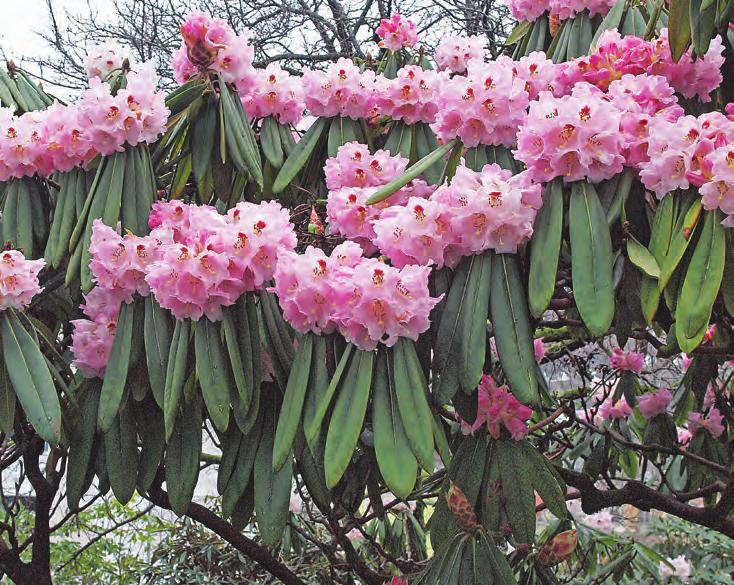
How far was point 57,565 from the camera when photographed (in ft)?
10.6

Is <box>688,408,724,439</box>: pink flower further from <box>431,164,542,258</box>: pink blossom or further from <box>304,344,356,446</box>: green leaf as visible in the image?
<box>304,344,356,446</box>: green leaf

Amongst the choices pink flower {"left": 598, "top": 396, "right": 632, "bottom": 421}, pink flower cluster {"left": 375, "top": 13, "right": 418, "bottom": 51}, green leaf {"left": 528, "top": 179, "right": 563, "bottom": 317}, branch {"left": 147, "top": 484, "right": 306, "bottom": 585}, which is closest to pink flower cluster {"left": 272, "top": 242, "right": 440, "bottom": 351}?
green leaf {"left": 528, "top": 179, "right": 563, "bottom": 317}

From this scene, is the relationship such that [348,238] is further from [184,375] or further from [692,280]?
[692,280]

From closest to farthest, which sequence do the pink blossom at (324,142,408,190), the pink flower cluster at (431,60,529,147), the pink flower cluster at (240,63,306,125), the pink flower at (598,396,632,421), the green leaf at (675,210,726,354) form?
the green leaf at (675,210,726,354) < the pink flower cluster at (431,60,529,147) < the pink blossom at (324,142,408,190) < the pink flower cluster at (240,63,306,125) < the pink flower at (598,396,632,421)

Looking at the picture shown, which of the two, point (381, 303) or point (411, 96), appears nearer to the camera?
point (381, 303)

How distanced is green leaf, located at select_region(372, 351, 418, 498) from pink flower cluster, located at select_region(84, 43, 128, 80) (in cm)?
101

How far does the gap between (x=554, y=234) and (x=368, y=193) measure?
0.34m

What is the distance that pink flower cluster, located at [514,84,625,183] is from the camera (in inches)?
41.8

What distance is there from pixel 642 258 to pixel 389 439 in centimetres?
39

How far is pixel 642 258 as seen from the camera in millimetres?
1020

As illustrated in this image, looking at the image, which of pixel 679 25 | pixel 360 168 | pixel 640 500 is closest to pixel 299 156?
pixel 360 168

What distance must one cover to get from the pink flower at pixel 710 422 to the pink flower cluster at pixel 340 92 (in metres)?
1.34

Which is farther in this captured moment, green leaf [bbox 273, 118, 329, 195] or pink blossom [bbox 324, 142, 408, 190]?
green leaf [bbox 273, 118, 329, 195]

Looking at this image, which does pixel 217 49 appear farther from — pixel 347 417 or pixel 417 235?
pixel 347 417
